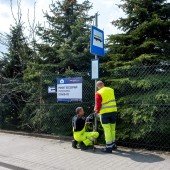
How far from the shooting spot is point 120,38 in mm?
9859

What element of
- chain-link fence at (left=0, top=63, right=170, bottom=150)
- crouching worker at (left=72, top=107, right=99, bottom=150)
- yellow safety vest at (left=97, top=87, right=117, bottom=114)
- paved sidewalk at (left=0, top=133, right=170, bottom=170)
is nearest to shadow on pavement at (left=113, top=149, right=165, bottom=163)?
paved sidewalk at (left=0, top=133, right=170, bottom=170)

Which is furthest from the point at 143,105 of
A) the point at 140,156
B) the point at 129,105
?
the point at 140,156

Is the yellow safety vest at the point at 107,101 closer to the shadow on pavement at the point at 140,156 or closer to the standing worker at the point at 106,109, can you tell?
the standing worker at the point at 106,109

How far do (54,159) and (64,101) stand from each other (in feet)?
9.89

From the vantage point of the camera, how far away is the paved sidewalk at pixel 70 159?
6.73 m

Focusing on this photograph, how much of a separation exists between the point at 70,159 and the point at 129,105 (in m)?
2.22

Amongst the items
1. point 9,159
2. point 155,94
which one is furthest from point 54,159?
point 155,94

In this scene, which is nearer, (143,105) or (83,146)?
(143,105)

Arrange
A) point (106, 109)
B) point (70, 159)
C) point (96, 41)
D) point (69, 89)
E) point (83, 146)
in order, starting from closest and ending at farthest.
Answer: point (70, 159) < point (106, 109) < point (83, 146) < point (96, 41) < point (69, 89)

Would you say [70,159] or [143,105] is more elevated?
[143,105]

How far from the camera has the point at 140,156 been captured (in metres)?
7.52

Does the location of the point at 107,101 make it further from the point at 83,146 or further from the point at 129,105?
the point at 83,146

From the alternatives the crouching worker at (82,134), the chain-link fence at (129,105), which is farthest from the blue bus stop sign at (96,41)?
the crouching worker at (82,134)

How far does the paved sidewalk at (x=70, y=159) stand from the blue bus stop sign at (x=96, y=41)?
8.97ft
